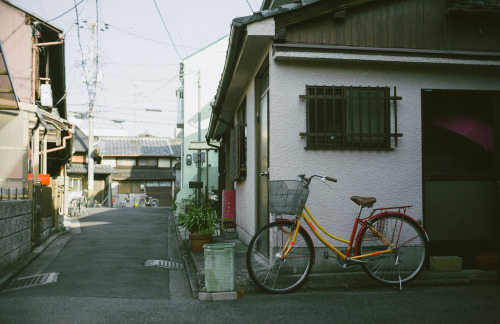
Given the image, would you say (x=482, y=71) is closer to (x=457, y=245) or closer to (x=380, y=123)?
(x=380, y=123)

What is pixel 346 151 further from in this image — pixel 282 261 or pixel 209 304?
pixel 209 304

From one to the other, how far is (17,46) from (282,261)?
32.4ft

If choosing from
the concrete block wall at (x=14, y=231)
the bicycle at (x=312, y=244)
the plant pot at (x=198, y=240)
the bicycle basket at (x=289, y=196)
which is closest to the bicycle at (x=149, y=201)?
the concrete block wall at (x=14, y=231)

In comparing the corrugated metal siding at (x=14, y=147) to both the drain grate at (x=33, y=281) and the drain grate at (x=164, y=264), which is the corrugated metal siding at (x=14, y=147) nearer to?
the drain grate at (x=33, y=281)

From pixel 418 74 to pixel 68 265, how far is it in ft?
21.3

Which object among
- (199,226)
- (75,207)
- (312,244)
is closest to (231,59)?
(312,244)

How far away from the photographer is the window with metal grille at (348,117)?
5.88 meters

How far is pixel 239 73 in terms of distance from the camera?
7.72 m

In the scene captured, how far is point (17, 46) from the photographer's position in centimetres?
1138

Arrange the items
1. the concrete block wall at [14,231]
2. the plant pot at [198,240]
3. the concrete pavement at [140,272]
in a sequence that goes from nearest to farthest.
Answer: the concrete pavement at [140,272] → the concrete block wall at [14,231] → the plant pot at [198,240]

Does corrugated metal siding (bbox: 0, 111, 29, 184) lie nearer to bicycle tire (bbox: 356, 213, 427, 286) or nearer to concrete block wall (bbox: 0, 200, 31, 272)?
concrete block wall (bbox: 0, 200, 31, 272)

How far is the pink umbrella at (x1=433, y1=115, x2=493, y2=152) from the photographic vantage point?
6477 millimetres

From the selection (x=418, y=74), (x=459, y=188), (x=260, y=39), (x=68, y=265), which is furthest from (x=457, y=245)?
(x=68, y=265)

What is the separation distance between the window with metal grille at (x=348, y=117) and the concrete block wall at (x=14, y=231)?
490cm
